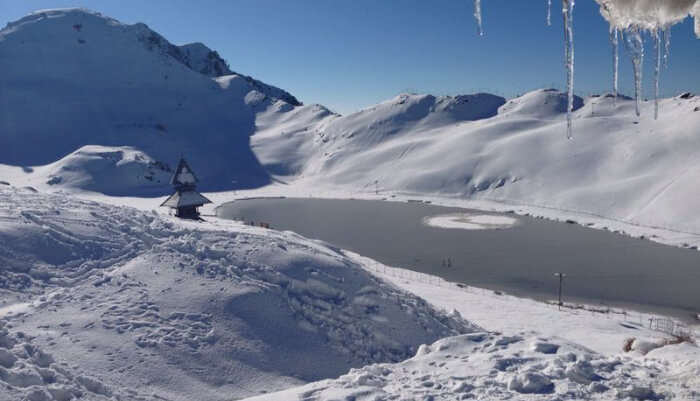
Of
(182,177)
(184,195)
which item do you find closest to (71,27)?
(182,177)

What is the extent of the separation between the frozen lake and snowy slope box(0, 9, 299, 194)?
40352 millimetres

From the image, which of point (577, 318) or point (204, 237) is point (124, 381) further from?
point (577, 318)

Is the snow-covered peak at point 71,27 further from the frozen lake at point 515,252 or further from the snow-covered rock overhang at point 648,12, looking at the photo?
the snow-covered rock overhang at point 648,12

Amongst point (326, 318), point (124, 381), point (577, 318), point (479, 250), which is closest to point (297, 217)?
point (479, 250)

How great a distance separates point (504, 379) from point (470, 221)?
4754cm

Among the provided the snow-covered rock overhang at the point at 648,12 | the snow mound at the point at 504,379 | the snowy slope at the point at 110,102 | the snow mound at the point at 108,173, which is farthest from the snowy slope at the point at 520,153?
the snow-covered rock overhang at the point at 648,12

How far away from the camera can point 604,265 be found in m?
37.1

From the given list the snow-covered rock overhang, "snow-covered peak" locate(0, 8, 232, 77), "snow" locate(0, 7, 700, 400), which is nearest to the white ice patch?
"snow" locate(0, 7, 700, 400)

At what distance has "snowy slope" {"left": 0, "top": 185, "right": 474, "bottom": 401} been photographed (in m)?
11.6

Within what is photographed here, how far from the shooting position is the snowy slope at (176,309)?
38.2ft

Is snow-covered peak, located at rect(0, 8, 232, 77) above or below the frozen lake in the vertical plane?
above

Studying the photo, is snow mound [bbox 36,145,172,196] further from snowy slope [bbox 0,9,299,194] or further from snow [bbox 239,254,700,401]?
snow [bbox 239,254,700,401]

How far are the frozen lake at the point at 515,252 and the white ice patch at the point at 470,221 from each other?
108 millimetres

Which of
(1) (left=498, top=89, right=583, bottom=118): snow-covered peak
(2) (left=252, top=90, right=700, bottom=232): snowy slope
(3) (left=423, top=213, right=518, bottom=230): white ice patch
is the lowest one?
(3) (left=423, top=213, right=518, bottom=230): white ice patch
